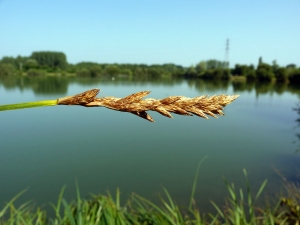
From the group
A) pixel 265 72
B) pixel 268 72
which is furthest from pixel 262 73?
pixel 268 72

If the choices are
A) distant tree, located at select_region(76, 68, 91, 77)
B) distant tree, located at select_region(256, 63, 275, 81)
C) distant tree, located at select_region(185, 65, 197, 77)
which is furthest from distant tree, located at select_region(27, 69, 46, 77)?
distant tree, located at select_region(256, 63, 275, 81)

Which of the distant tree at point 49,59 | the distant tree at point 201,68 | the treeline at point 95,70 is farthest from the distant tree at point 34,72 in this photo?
the distant tree at point 201,68

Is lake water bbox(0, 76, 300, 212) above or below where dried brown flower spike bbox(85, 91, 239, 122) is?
below

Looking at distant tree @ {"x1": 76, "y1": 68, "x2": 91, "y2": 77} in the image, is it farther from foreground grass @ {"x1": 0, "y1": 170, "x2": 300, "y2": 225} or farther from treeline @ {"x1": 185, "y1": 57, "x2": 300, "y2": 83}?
foreground grass @ {"x1": 0, "y1": 170, "x2": 300, "y2": 225}

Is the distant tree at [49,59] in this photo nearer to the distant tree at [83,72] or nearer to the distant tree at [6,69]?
the distant tree at [83,72]

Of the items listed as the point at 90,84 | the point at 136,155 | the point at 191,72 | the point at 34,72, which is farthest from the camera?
the point at 191,72

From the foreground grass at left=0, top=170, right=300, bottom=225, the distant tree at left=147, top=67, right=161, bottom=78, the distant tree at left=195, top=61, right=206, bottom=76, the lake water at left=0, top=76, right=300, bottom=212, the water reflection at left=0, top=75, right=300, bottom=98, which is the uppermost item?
the distant tree at left=195, top=61, right=206, bottom=76

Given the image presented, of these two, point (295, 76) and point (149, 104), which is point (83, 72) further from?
point (149, 104)
